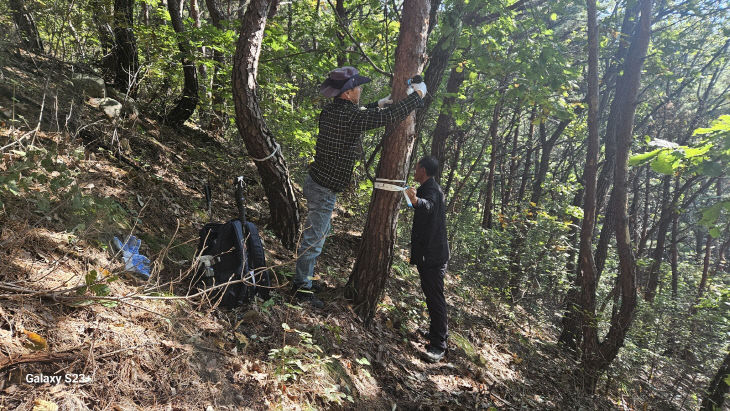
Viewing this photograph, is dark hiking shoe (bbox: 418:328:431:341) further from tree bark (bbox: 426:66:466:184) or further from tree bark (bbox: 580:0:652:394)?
tree bark (bbox: 426:66:466:184)

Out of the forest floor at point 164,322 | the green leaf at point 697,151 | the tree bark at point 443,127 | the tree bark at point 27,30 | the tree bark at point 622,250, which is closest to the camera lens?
the forest floor at point 164,322

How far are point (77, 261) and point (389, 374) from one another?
115 inches

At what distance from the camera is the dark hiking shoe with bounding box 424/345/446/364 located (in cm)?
438

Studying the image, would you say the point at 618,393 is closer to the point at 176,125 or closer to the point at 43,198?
the point at 43,198

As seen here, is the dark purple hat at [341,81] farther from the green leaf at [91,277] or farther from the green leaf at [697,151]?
the green leaf at [697,151]

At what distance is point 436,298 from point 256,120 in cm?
312

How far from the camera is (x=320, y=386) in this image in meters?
2.88

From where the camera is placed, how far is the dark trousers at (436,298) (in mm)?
4418

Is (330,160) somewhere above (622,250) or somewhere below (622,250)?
above

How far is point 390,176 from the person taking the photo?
395 centimetres

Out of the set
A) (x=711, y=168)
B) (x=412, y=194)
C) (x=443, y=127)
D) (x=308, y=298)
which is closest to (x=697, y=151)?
(x=711, y=168)

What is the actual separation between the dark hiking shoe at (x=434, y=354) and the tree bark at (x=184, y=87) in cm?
625

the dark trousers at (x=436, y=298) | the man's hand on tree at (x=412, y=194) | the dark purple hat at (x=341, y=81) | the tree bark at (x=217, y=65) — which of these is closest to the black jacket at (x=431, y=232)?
the dark trousers at (x=436, y=298)

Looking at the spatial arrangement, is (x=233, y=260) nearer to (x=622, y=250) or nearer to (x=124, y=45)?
(x=124, y=45)
